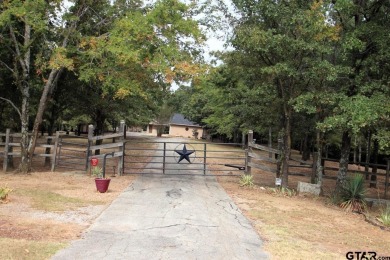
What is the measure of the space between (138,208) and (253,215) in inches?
108

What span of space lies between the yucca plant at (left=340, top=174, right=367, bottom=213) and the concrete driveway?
11.8 ft

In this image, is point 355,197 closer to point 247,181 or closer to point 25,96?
point 247,181

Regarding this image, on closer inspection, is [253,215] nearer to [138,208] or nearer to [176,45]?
[138,208]

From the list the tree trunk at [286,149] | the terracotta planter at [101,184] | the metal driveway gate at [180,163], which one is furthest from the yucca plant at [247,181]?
the terracotta planter at [101,184]

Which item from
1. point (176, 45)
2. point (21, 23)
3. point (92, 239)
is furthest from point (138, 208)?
point (21, 23)

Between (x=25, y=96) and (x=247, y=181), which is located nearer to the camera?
(x=247, y=181)

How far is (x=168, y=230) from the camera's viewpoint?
279 inches

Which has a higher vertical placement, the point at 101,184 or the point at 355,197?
the point at 101,184

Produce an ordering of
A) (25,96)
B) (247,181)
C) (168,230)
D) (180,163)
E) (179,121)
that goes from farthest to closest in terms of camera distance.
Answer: (179,121)
(180,163)
(25,96)
(247,181)
(168,230)

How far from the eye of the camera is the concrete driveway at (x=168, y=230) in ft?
19.2

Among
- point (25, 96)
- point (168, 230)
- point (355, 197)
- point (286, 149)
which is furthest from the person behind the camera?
point (25, 96)

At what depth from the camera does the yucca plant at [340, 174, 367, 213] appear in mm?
11320

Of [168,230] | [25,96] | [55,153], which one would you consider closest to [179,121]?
[55,153]

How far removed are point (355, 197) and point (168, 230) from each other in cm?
688
